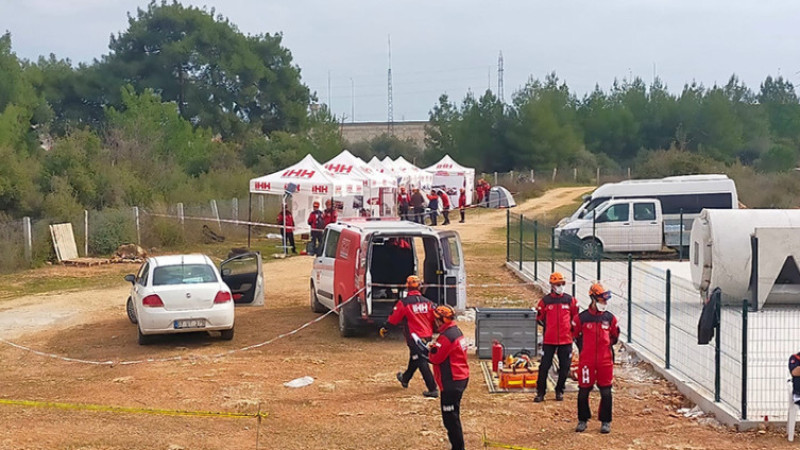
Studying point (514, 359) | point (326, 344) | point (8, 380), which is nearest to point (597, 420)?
point (514, 359)

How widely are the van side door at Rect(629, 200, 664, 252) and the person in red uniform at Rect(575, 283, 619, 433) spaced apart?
19097 mm

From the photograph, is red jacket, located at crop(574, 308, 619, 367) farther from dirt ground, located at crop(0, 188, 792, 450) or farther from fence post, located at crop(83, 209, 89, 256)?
fence post, located at crop(83, 209, 89, 256)

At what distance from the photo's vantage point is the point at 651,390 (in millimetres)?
11461

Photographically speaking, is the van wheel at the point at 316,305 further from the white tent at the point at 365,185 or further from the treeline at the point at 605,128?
the treeline at the point at 605,128

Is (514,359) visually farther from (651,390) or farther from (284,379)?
(284,379)

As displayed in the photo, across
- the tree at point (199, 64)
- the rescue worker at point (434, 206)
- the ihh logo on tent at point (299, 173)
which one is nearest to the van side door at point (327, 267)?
the ihh logo on tent at point (299, 173)

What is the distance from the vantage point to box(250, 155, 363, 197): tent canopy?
1251 inches

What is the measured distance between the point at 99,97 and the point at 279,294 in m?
51.7

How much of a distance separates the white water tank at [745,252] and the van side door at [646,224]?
925 centimetres

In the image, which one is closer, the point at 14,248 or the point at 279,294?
the point at 279,294

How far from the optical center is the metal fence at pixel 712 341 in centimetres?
1017

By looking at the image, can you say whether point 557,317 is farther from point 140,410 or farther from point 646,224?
point 646,224

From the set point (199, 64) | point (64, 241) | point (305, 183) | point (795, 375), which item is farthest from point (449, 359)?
point (199, 64)

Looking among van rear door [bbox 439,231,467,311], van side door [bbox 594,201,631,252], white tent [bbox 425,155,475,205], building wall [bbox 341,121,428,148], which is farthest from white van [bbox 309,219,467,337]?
building wall [bbox 341,121,428,148]
